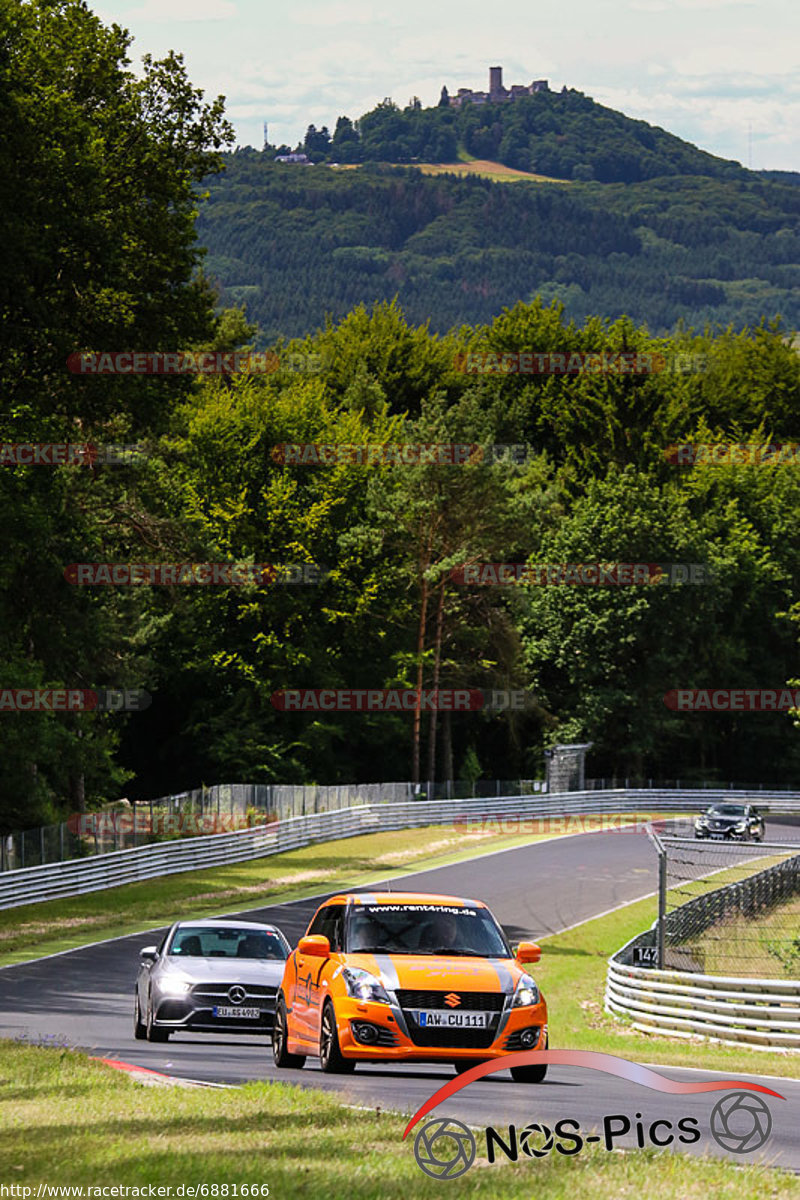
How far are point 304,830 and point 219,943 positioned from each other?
Answer: 3464 cm

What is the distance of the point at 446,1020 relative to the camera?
12500mm

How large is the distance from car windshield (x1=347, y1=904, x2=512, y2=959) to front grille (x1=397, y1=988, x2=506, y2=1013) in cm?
79

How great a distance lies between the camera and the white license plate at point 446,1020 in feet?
41.0

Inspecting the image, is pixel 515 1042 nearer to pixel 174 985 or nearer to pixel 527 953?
pixel 527 953

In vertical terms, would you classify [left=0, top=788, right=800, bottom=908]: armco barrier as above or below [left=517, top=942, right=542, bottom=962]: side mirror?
below

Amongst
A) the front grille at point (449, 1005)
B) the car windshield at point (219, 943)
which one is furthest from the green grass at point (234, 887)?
the front grille at point (449, 1005)

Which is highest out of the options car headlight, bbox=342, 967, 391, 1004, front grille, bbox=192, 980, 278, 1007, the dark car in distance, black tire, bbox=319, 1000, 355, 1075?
car headlight, bbox=342, 967, 391, 1004

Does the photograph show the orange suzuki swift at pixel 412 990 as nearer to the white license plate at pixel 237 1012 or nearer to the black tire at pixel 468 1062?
the black tire at pixel 468 1062

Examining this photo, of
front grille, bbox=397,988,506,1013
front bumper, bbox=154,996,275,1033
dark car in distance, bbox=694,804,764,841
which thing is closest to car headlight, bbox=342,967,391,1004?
front grille, bbox=397,988,506,1013

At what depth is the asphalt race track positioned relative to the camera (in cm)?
1174

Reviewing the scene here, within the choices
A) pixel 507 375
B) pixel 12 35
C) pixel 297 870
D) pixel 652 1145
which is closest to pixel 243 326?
pixel 507 375

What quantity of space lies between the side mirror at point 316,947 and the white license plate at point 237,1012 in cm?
351

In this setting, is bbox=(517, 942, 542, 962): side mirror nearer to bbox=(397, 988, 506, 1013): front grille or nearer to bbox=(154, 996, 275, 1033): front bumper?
bbox=(397, 988, 506, 1013): front grille

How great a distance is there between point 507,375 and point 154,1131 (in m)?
83.3
